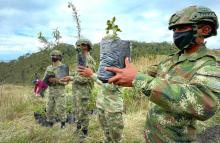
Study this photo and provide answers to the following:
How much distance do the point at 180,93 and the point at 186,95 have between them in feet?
0.12

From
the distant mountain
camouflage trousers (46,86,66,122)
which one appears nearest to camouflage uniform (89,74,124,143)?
camouflage trousers (46,86,66,122)

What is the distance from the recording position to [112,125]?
20.7ft

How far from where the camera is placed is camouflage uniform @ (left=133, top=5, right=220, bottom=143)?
270 cm

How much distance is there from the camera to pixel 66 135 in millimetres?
5941

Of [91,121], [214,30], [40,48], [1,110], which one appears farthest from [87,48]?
[40,48]

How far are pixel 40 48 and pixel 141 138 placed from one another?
519 inches

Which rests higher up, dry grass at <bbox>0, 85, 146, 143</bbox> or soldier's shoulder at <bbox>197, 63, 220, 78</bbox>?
soldier's shoulder at <bbox>197, 63, 220, 78</bbox>

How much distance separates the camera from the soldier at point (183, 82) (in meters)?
2.70

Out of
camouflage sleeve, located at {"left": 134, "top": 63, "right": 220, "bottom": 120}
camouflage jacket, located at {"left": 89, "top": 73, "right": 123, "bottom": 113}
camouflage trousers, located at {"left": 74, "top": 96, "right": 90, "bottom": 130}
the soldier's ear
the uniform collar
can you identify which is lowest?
camouflage trousers, located at {"left": 74, "top": 96, "right": 90, "bottom": 130}

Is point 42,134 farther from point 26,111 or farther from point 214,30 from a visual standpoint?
point 26,111

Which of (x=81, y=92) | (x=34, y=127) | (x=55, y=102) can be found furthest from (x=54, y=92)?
(x=34, y=127)

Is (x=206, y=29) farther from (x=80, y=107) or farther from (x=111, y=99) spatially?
(x=80, y=107)

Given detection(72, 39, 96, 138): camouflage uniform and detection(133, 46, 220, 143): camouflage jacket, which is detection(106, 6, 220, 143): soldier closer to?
detection(133, 46, 220, 143): camouflage jacket

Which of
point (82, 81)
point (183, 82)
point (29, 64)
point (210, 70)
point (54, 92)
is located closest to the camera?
point (210, 70)
